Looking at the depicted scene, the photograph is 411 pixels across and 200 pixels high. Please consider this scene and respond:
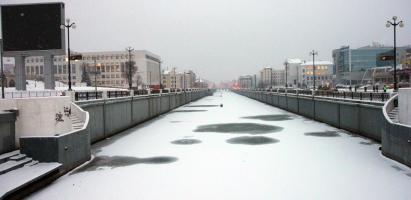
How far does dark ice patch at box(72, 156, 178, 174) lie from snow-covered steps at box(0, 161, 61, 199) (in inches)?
82.2

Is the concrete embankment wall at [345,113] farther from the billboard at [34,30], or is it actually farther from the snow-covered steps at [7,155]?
the billboard at [34,30]

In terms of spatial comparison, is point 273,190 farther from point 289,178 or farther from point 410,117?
point 410,117

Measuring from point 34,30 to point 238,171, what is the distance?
175 ft

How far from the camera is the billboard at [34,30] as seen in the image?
193 ft

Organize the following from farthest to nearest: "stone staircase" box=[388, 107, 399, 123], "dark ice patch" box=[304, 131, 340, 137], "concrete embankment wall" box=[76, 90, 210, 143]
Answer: "dark ice patch" box=[304, 131, 340, 137] → "concrete embankment wall" box=[76, 90, 210, 143] → "stone staircase" box=[388, 107, 399, 123]

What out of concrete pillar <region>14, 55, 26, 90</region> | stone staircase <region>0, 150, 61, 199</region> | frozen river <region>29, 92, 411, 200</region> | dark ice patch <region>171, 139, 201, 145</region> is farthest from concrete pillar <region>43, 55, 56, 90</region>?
stone staircase <region>0, 150, 61, 199</region>

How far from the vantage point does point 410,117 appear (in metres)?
16.7

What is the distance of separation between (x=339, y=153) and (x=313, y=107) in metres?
21.1

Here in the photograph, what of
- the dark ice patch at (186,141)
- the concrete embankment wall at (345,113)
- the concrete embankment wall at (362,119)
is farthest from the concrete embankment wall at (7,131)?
the concrete embankment wall at (345,113)

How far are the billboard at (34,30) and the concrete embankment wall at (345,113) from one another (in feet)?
127

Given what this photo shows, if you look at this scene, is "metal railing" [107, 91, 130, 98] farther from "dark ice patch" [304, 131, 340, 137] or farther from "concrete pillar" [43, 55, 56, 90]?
"concrete pillar" [43, 55, 56, 90]

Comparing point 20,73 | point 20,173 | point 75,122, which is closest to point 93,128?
point 75,122

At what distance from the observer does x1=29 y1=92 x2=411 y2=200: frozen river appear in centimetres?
1306

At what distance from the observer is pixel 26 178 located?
13195 mm
